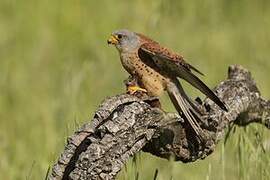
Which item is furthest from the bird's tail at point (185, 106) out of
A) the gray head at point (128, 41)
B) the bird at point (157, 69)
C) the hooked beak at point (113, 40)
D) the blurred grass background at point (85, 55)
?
the blurred grass background at point (85, 55)

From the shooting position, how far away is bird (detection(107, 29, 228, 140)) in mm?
5082

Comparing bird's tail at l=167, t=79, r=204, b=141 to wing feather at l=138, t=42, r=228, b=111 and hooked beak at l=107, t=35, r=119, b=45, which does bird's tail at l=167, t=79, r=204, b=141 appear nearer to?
wing feather at l=138, t=42, r=228, b=111

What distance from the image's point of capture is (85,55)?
990 centimetres

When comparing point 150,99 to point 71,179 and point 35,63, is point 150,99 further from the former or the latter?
point 35,63

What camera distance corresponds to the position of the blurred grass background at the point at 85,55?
746cm

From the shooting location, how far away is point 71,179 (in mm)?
4441

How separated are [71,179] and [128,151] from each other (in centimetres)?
28

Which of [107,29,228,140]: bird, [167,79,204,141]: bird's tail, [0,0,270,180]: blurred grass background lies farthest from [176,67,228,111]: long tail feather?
[0,0,270,180]: blurred grass background

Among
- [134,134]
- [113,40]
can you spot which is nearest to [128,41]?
[113,40]

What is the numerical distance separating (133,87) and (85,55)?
4801mm

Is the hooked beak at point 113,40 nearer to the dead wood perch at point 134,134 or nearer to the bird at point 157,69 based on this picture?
the bird at point 157,69

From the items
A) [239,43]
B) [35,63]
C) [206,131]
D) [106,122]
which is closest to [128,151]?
[106,122]

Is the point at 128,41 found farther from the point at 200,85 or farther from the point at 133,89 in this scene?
the point at 200,85

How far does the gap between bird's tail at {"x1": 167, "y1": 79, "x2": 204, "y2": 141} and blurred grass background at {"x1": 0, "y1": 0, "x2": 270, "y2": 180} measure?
0.77 meters
